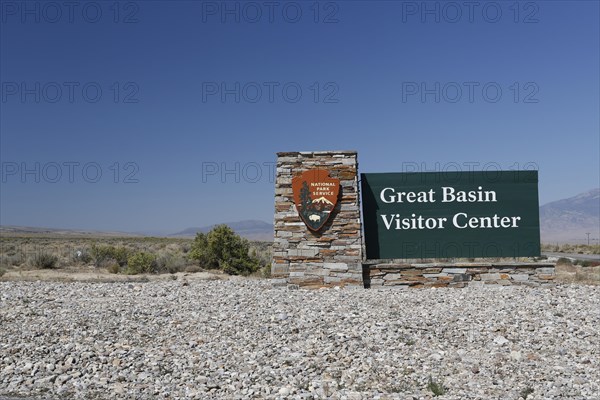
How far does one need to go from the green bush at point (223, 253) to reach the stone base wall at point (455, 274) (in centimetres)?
929

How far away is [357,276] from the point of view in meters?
13.2

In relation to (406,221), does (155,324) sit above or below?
below

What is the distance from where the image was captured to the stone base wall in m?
13.5

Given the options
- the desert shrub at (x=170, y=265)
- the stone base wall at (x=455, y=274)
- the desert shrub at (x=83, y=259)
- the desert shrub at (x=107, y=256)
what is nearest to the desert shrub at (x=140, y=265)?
the desert shrub at (x=170, y=265)

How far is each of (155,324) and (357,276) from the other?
5.50 m

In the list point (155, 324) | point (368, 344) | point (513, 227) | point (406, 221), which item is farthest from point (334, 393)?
point (513, 227)

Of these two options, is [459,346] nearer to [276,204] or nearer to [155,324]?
[155,324]

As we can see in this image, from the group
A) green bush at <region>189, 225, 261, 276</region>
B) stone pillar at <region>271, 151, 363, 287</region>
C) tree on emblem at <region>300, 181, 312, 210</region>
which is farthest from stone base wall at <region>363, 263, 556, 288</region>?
green bush at <region>189, 225, 261, 276</region>

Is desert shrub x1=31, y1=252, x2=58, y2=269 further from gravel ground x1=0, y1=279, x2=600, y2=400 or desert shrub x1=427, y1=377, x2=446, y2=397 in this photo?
desert shrub x1=427, y1=377, x2=446, y2=397

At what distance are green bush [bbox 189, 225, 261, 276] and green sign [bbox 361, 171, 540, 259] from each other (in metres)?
9.08

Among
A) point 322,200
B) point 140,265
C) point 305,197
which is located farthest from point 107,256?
point 322,200

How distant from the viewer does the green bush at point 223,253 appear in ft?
73.0

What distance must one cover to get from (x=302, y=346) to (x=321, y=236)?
18.2ft

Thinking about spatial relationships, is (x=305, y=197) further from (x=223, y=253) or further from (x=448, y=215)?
(x=223, y=253)
